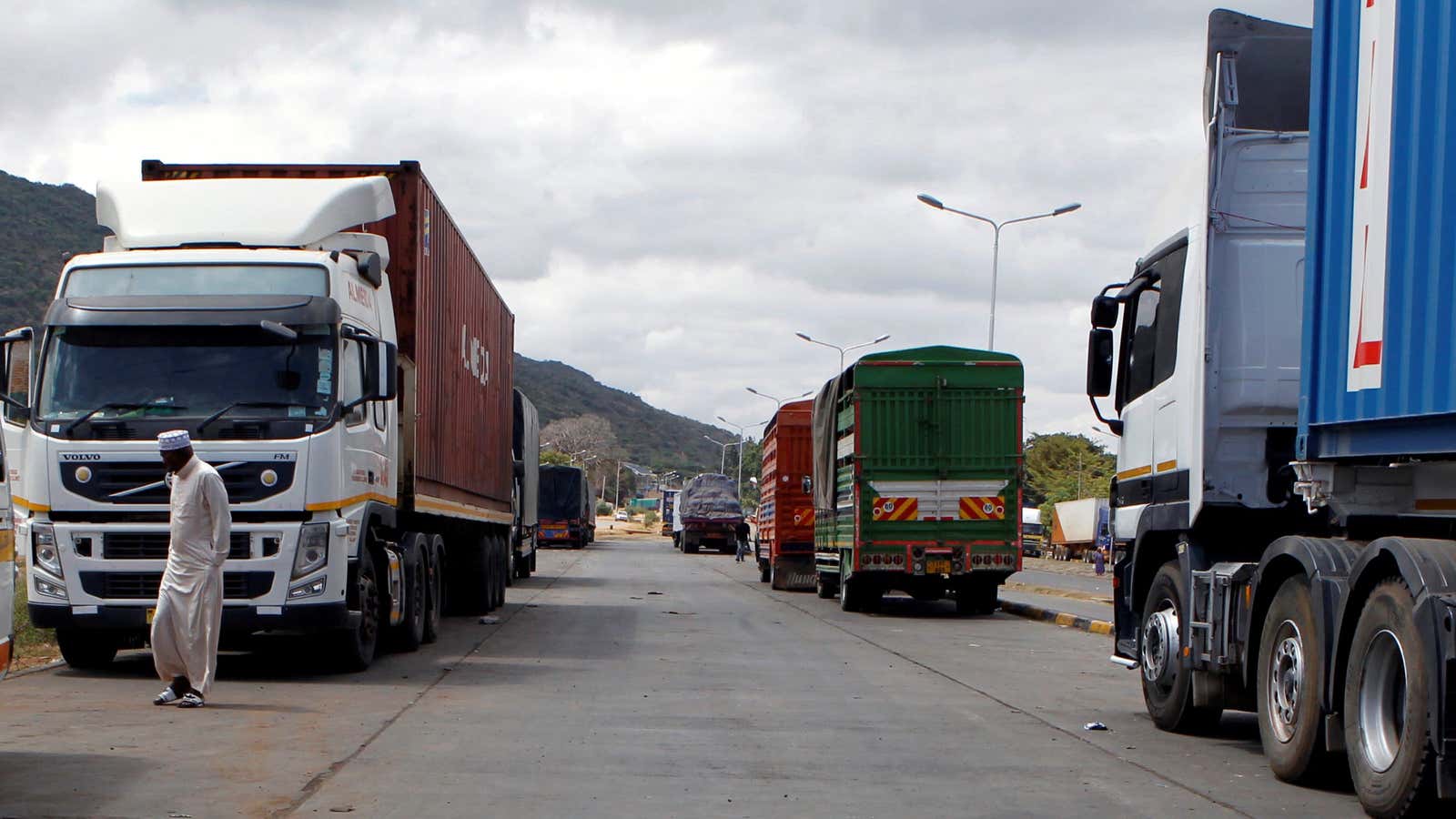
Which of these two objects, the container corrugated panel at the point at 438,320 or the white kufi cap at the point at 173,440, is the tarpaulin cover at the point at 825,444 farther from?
the white kufi cap at the point at 173,440

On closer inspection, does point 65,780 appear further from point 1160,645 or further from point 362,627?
point 1160,645

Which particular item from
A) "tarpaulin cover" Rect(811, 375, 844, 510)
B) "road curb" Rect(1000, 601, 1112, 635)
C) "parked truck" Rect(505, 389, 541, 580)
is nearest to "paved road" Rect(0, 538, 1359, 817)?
"road curb" Rect(1000, 601, 1112, 635)

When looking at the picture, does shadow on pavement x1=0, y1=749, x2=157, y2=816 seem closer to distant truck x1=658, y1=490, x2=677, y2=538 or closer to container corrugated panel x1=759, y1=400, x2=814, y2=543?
container corrugated panel x1=759, y1=400, x2=814, y2=543

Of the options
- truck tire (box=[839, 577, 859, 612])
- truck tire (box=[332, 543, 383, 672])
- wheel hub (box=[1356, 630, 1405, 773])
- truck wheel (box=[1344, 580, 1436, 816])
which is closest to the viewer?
truck wheel (box=[1344, 580, 1436, 816])

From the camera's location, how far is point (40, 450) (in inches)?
456

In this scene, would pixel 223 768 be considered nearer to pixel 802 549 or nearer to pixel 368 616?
pixel 368 616

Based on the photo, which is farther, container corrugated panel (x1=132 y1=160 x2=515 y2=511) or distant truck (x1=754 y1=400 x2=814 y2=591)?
distant truck (x1=754 y1=400 x2=814 y2=591)

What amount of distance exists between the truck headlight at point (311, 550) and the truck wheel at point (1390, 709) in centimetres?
733

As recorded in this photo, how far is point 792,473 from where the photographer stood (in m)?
29.0

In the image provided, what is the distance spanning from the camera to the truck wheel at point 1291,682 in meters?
7.48

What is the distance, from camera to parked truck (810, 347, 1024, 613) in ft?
69.6

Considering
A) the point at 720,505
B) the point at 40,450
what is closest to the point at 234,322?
the point at 40,450

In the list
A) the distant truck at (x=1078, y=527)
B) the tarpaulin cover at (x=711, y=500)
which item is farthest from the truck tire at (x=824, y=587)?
the tarpaulin cover at (x=711, y=500)

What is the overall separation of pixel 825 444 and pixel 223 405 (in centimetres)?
1363
